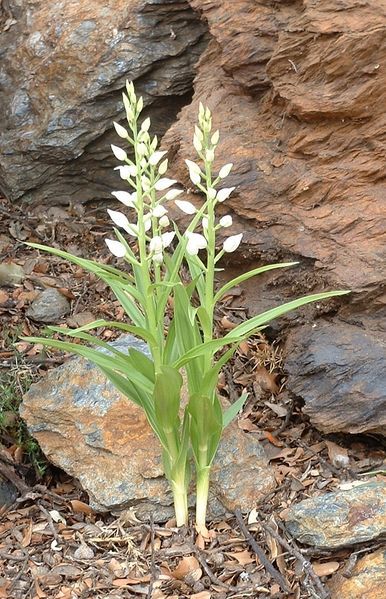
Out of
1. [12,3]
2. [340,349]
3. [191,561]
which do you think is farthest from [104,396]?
[12,3]

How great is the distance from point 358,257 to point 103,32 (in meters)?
2.45

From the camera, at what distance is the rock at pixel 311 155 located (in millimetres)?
3900

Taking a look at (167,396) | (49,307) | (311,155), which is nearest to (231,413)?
(167,396)

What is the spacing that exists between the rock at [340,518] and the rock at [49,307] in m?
1.95

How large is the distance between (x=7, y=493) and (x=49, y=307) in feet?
4.27

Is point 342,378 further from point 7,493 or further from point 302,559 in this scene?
point 7,493

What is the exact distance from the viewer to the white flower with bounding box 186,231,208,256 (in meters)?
2.86

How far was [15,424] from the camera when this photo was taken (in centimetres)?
396

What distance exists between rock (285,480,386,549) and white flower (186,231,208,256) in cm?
113

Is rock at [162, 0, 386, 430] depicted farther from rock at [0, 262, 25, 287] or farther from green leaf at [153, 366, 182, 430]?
rock at [0, 262, 25, 287]

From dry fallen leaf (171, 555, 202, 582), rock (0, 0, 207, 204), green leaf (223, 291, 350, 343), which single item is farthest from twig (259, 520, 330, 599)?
rock (0, 0, 207, 204)

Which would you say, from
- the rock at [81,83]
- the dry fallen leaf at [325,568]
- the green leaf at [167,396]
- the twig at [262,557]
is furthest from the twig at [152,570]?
the rock at [81,83]

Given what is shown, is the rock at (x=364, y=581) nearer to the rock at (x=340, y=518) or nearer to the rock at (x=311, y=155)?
the rock at (x=340, y=518)

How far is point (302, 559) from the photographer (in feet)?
10.5
